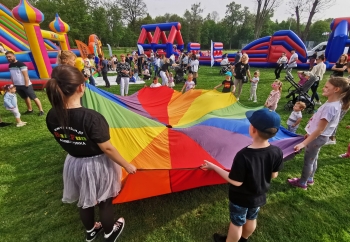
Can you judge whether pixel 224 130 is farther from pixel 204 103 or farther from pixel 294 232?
pixel 294 232

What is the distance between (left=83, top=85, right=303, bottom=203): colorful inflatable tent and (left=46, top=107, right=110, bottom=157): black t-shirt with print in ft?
2.09

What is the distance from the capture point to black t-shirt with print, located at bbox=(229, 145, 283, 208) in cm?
164

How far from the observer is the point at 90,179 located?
1872 mm

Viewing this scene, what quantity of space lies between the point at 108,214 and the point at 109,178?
0.41 metres

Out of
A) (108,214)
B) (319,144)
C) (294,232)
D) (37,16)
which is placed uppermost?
(37,16)

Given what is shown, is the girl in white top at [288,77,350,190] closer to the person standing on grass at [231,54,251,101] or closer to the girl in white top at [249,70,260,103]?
the girl in white top at [249,70,260,103]

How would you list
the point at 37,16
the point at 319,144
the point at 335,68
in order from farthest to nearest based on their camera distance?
1. the point at 37,16
2. the point at 335,68
3. the point at 319,144

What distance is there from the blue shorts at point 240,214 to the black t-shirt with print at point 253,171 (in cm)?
8

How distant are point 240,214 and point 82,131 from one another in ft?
5.13

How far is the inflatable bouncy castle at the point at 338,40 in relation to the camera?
11414 millimetres

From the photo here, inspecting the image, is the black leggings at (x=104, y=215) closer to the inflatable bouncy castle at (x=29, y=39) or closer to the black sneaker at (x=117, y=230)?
the black sneaker at (x=117, y=230)

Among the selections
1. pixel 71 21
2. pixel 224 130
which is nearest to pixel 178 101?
pixel 224 130

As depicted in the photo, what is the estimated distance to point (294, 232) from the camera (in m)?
2.43

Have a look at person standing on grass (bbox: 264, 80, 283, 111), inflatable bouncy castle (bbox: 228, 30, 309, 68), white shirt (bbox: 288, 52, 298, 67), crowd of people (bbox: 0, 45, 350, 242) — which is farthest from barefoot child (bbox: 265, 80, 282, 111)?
inflatable bouncy castle (bbox: 228, 30, 309, 68)
